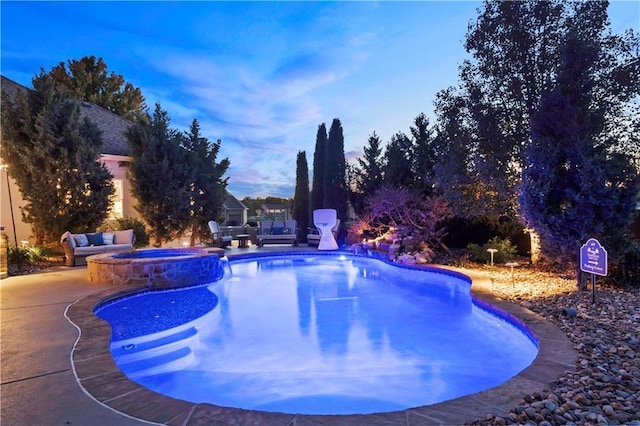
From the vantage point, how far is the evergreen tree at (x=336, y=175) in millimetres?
15773

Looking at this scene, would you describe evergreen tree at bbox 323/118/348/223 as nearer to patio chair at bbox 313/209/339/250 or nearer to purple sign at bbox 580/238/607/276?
patio chair at bbox 313/209/339/250

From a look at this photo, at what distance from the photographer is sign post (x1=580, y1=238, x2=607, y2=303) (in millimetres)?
5154

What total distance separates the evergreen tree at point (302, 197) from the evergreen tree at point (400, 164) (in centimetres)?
470

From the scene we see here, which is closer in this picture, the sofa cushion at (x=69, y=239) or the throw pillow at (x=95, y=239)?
the sofa cushion at (x=69, y=239)

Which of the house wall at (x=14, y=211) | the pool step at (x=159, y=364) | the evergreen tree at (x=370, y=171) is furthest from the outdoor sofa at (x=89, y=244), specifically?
the evergreen tree at (x=370, y=171)

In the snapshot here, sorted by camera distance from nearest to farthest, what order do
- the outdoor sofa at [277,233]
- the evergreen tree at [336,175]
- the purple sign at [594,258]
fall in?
the purple sign at [594,258] → the outdoor sofa at [277,233] → the evergreen tree at [336,175]

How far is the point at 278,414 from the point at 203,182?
12.0m

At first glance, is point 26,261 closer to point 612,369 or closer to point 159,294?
point 159,294

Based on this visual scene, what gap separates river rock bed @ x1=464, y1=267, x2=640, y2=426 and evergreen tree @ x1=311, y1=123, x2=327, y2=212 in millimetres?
10582

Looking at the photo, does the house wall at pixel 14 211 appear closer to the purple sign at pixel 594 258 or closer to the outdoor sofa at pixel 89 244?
the outdoor sofa at pixel 89 244

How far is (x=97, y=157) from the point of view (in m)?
11.4

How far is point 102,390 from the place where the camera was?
2.88 m

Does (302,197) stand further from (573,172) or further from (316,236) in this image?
(573,172)

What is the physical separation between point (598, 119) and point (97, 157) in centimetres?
1222
